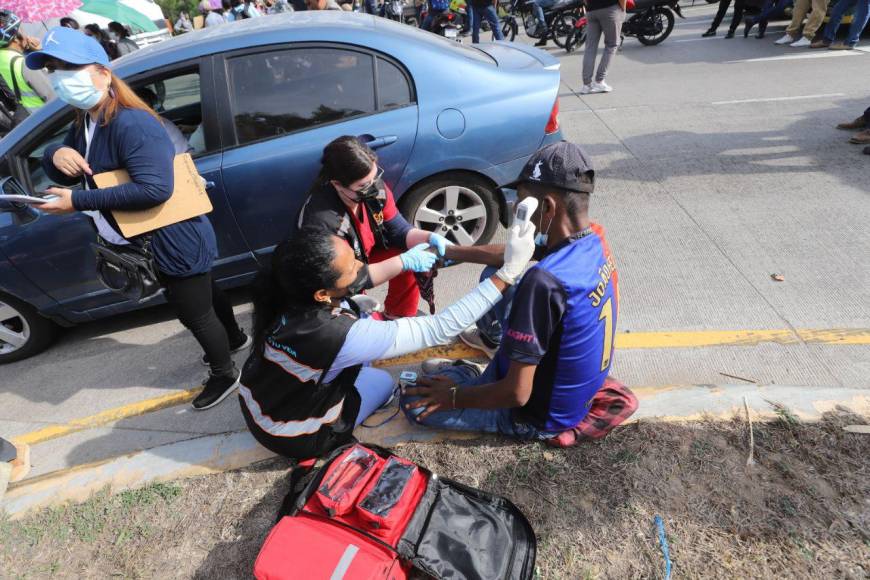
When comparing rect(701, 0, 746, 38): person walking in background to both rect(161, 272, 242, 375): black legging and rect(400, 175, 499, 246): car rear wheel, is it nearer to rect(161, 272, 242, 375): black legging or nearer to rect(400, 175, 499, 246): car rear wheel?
rect(400, 175, 499, 246): car rear wheel

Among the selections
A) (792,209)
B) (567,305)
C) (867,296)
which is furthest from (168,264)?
(792,209)

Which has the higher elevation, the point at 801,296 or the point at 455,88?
the point at 455,88

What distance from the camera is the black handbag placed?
236 cm

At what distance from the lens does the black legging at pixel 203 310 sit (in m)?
2.48

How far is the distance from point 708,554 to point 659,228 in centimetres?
261

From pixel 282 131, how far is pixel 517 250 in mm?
1890

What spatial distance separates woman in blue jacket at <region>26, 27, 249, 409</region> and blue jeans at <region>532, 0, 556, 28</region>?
10376 millimetres

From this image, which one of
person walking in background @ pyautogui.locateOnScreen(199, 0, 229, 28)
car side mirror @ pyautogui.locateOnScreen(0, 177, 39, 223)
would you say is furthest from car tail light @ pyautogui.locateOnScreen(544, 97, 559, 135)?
person walking in background @ pyautogui.locateOnScreen(199, 0, 229, 28)

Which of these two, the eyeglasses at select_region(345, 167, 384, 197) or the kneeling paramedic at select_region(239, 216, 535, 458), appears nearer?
the kneeling paramedic at select_region(239, 216, 535, 458)

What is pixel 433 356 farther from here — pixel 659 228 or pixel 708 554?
pixel 659 228

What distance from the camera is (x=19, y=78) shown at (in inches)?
178

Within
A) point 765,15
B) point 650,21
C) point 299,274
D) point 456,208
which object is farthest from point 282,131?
point 765,15

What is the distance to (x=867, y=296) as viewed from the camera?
2.86 metres

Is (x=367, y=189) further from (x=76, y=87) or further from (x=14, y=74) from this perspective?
(x=14, y=74)
